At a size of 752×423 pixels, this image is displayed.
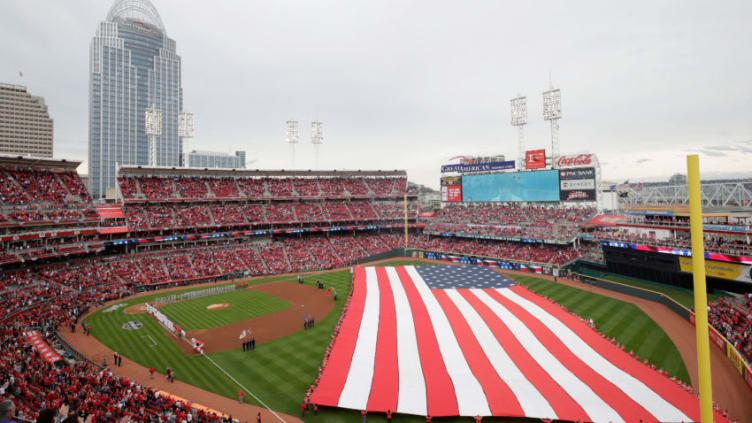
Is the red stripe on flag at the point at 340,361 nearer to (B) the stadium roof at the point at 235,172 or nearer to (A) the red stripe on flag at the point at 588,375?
(A) the red stripe on flag at the point at 588,375

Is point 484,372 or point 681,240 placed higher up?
point 681,240

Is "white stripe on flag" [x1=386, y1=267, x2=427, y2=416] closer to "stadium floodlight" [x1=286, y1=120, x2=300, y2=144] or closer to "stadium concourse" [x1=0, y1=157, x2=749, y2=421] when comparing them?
"stadium concourse" [x1=0, y1=157, x2=749, y2=421]

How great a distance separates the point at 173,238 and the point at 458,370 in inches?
1662

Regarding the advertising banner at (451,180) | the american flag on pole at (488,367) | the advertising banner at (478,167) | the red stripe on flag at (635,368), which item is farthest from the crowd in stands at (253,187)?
the red stripe on flag at (635,368)

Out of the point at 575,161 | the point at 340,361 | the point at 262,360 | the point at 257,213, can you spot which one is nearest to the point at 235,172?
the point at 257,213

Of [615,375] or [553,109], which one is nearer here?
[615,375]

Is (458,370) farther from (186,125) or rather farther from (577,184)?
(186,125)

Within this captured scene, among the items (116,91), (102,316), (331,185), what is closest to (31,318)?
(102,316)

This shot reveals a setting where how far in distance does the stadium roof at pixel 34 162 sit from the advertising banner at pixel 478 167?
52170 mm

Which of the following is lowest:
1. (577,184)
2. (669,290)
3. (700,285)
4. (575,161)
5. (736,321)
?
(669,290)

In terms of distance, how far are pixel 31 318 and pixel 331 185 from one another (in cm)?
4424

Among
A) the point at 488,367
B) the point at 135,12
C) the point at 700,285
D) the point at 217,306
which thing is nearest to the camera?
the point at 700,285

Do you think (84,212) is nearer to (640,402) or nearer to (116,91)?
(640,402)

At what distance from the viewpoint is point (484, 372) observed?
17344 mm
